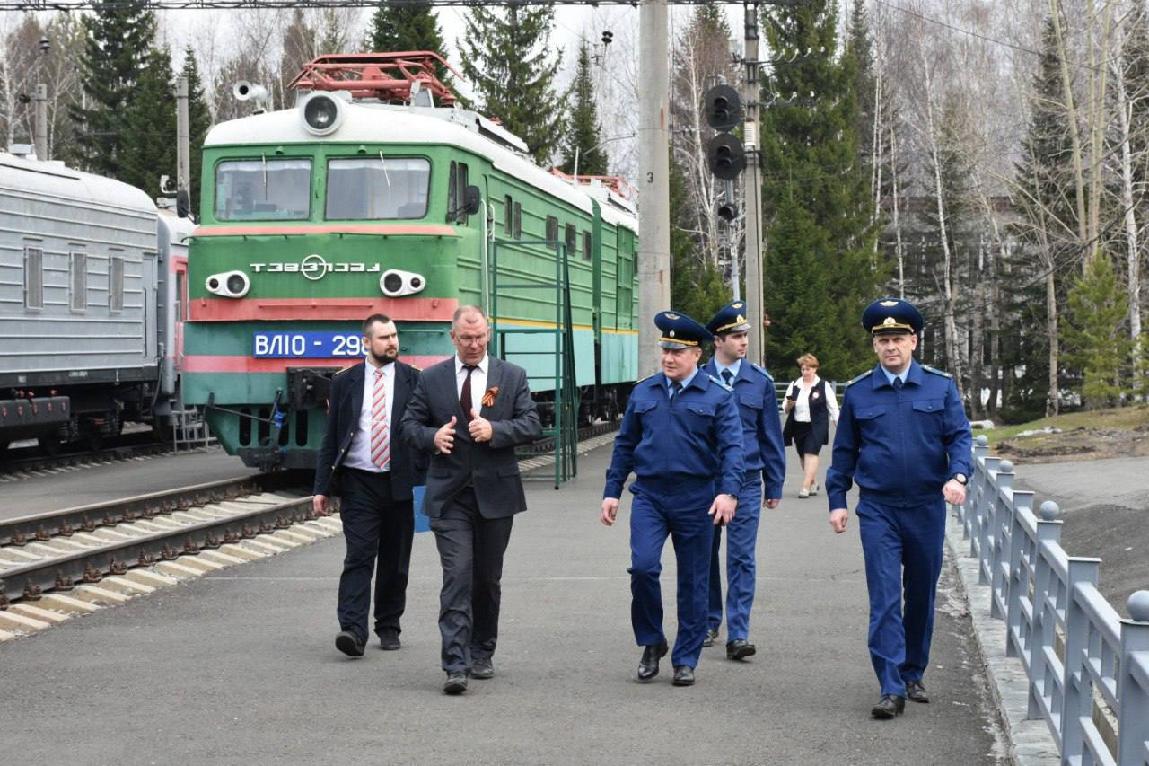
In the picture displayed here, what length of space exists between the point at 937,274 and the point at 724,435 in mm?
65552

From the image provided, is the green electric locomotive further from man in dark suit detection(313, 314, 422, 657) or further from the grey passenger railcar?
man in dark suit detection(313, 314, 422, 657)

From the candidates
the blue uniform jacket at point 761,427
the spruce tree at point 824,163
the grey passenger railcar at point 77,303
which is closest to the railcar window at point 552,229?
the grey passenger railcar at point 77,303

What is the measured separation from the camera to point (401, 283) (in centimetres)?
1844

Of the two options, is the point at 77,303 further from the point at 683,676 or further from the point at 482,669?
the point at 683,676

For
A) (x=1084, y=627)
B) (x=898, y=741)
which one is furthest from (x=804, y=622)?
(x=1084, y=627)

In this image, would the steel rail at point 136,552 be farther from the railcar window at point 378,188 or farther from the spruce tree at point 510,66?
the spruce tree at point 510,66

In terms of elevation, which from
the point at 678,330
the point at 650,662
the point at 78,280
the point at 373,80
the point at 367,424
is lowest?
the point at 650,662

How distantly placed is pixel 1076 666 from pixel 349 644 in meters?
4.34

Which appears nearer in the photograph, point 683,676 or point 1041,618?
point 1041,618

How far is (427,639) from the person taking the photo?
10531 mm

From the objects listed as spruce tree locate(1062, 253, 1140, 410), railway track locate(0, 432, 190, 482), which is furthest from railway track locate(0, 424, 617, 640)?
spruce tree locate(1062, 253, 1140, 410)

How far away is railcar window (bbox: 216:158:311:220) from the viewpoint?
19000mm

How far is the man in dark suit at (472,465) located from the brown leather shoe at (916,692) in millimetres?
2028

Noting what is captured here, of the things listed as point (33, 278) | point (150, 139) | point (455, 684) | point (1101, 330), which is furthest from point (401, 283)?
point (150, 139)
